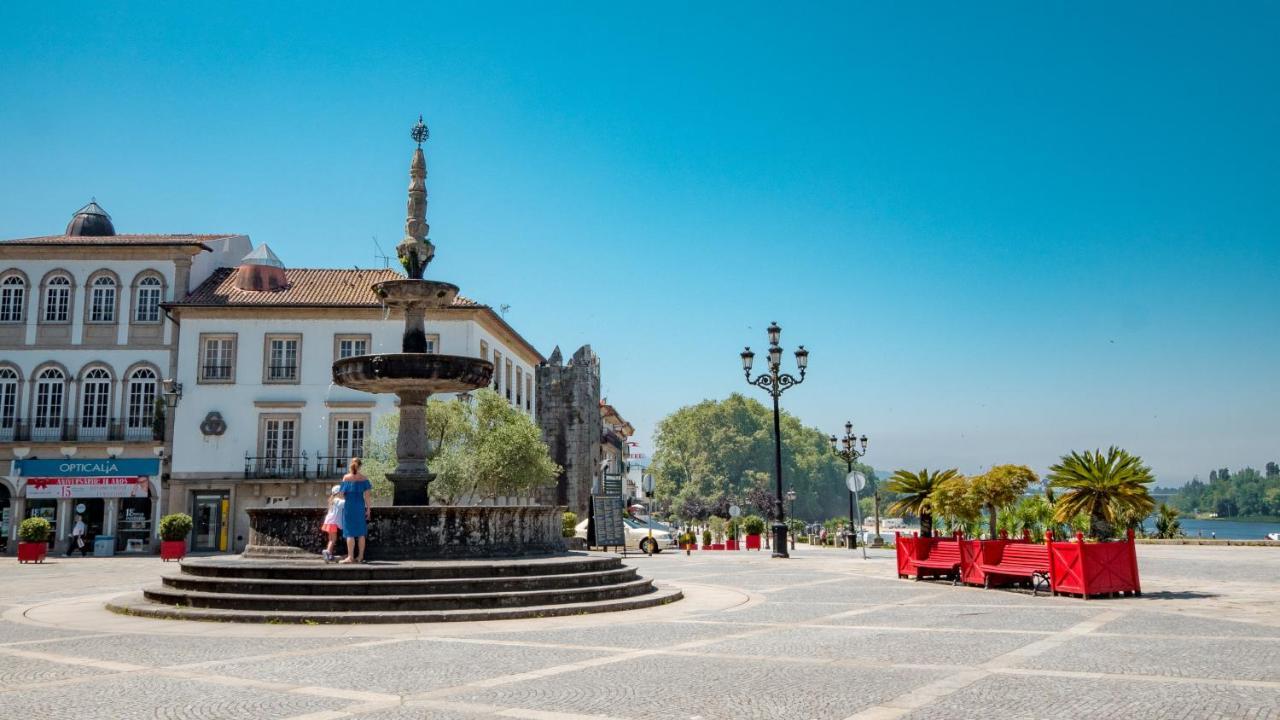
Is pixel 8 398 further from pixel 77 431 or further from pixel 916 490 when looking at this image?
pixel 916 490

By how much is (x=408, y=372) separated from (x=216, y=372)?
26835mm

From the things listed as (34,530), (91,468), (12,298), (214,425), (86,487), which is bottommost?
(34,530)

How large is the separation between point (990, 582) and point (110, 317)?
Result: 34.9m

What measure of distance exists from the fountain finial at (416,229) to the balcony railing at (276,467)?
23.3m

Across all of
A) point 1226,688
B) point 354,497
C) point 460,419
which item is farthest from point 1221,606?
point 460,419

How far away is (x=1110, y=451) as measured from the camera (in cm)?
1554

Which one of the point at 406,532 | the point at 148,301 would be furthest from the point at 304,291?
the point at 406,532

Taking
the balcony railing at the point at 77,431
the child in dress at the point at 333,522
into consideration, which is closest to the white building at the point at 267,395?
the balcony railing at the point at 77,431

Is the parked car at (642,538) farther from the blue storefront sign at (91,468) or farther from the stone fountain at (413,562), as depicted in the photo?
the blue storefront sign at (91,468)

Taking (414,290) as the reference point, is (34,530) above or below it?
below

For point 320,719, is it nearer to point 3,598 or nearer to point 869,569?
point 3,598

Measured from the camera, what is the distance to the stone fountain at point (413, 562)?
12.2m

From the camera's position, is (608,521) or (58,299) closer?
(608,521)

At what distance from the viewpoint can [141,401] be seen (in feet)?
124
